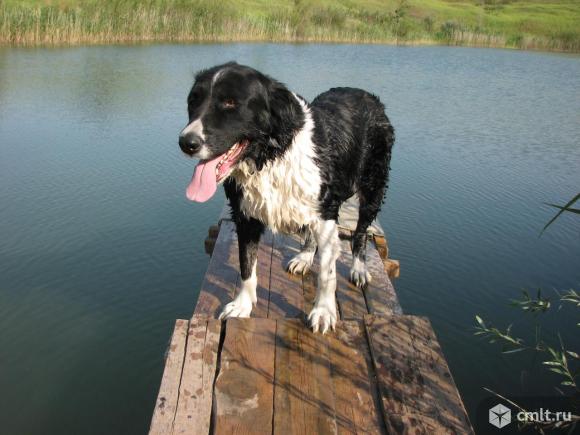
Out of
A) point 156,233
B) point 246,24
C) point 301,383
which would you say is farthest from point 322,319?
point 246,24

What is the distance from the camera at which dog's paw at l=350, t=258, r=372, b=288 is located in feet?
12.0

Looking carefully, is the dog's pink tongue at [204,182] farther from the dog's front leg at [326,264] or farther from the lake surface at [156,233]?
the lake surface at [156,233]

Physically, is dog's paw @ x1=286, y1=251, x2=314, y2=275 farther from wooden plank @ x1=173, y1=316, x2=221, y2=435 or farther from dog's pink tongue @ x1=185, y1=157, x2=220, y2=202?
dog's pink tongue @ x1=185, y1=157, x2=220, y2=202

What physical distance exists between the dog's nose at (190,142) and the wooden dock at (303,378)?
0.97 meters

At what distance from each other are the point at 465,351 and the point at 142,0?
67.0 ft

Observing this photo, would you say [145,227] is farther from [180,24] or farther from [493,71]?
[180,24]

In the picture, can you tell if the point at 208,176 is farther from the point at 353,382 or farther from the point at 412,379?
the point at 412,379

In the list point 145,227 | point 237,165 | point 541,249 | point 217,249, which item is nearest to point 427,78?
point 541,249

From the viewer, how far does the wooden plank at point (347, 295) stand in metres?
3.37

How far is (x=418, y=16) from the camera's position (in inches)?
1531

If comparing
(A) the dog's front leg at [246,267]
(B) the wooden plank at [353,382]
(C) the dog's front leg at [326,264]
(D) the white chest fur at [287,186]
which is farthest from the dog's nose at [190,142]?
(B) the wooden plank at [353,382]

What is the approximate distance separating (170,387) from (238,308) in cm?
82

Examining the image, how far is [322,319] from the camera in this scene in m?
2.95

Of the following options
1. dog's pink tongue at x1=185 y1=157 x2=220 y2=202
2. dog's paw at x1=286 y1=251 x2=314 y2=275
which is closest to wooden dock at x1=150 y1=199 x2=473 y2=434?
dog's paw at x1=286 y1=251 x2=314 y2=275
